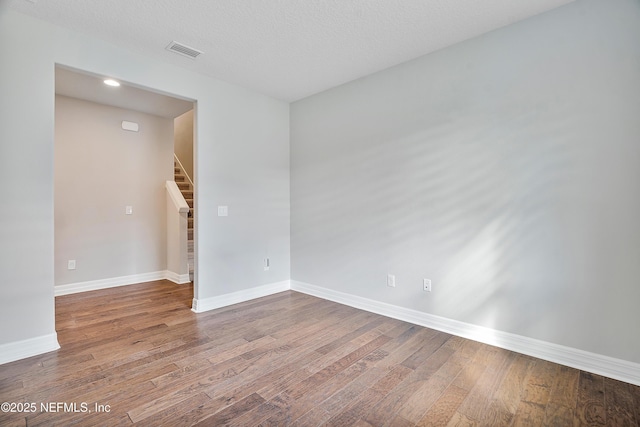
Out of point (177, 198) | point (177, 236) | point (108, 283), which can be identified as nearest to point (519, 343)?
point (177, 236)

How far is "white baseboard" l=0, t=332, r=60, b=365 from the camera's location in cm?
223

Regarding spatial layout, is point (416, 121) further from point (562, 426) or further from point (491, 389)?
point (562, 426)

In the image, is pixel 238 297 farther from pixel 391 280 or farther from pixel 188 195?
pixel 188 195

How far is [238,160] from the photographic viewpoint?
372cm

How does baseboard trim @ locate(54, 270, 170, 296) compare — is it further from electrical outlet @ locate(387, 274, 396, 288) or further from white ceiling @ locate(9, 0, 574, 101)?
electrical outlet @ locate(387, 274, 396, 288)

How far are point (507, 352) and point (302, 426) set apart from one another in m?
1.76

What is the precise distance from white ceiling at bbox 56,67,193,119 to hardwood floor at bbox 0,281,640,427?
257 cm

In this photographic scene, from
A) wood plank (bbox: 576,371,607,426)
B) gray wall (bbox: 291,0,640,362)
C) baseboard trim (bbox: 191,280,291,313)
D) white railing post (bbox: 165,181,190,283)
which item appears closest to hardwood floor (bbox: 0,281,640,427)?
wood plank (bbox: 576,371,607,426)

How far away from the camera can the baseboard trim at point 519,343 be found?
6.61 ft

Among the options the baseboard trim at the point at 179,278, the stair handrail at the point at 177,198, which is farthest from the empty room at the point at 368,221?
the stair handrail at the point at 177,198

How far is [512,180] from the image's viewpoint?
7.90 ft

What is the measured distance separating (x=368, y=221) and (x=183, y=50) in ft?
8.21

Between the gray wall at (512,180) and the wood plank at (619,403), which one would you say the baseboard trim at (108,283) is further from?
the wood plank at (619,403)

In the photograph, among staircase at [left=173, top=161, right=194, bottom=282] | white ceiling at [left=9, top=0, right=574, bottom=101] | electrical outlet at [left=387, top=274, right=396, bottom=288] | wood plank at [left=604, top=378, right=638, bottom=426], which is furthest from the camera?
staircase at [left=173, top=161, right=194, bottom=282]
